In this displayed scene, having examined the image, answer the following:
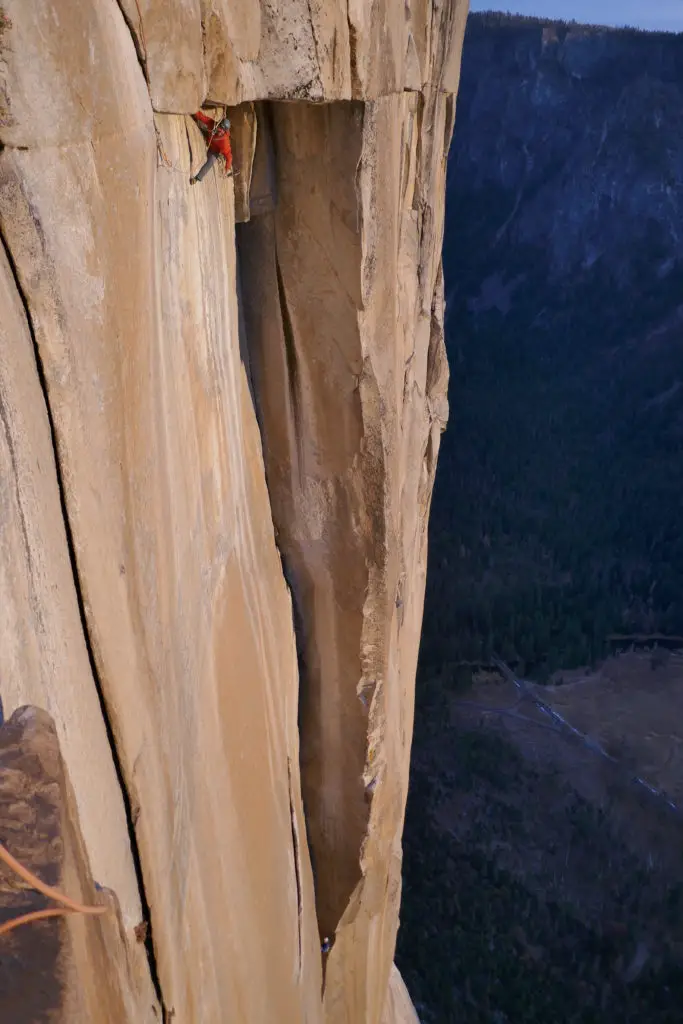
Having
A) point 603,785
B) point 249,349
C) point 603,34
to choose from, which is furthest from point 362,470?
point 603,34

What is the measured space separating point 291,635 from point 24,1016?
1.94 m

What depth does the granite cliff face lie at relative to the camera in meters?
1.50

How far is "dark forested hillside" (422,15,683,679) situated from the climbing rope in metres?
8.47

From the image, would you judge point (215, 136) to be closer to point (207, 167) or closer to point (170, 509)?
point (207, 167)

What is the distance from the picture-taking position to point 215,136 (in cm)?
208

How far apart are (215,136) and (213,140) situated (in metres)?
0.01

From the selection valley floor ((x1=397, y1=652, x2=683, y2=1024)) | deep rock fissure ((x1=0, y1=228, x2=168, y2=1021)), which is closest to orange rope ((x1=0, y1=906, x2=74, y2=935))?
deep rock fissure ((x1=0, y1=228, x2=168, y2=1021))

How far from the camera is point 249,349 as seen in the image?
2746 mm

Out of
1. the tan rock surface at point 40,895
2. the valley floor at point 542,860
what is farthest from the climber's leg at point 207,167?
the valley floor at point 542,860

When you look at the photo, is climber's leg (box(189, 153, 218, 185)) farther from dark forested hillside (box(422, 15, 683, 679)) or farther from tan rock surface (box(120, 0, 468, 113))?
dark forested hillside (box(422, 15, 683, 679))

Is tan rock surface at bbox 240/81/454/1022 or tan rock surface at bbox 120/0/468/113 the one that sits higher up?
tan rock surface at bbox 120/0/468/113

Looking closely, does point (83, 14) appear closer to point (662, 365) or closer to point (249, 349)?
point (249, 349)

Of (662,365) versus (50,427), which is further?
(662,365)

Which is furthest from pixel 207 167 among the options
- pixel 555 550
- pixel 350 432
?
pixel 555 550
